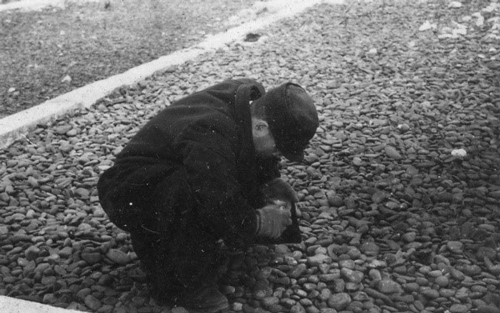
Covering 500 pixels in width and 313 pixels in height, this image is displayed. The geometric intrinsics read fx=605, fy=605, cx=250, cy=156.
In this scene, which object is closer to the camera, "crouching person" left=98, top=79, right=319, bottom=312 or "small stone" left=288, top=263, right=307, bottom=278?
"crouching person" left=98, top=79, right=319, bottom=312

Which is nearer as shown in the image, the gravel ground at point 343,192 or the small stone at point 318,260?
the gravel ground at point 343,192

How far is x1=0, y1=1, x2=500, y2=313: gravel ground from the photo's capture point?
296 cm

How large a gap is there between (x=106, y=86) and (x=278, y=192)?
281 cm

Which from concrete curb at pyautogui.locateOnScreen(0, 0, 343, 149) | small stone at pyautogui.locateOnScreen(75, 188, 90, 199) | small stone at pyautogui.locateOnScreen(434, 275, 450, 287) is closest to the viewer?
small stone at pyautogui.locateOnScreen(434, 275, 450, 287)

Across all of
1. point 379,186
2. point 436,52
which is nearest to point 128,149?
point 379,186

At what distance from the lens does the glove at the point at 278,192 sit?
3143 millimetres

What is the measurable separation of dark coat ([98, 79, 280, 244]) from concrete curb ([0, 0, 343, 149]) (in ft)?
6.76

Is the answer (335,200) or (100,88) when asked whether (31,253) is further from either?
(100,88)

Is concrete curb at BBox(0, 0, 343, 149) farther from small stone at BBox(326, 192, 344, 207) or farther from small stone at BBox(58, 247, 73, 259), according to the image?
small stone at BBox(326, 192, 344, 207)

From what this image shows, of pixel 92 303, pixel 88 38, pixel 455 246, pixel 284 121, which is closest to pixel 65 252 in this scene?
pixel 92 303

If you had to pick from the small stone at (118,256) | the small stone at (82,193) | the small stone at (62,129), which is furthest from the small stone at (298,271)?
the small stone at (62,129)

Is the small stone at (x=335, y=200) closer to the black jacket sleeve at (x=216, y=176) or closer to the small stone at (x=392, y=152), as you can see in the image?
the small stone at (x=392, y=152)

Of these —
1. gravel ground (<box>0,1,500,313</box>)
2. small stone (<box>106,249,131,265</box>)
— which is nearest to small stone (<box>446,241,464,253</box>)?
gravel ground (<box>0,1,500,313</box>)

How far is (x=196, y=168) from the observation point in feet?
8.33
